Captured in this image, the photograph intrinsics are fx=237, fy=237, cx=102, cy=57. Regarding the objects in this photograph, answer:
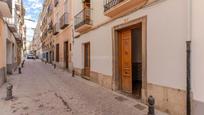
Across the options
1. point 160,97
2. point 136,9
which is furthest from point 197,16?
point 136,9

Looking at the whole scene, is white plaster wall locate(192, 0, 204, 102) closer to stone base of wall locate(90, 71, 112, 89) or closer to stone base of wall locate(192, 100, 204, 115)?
stone base of wall locate(192, 100, 204, 115)

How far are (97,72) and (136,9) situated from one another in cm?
502

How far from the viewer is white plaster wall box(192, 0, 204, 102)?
16.2 ft

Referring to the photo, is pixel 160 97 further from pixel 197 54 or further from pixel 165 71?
pixel 197 54

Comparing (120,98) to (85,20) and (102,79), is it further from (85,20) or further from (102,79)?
(85,20)

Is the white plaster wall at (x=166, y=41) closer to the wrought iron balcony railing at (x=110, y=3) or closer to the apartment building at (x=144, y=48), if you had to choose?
the apartment building at (x=144, y=48)

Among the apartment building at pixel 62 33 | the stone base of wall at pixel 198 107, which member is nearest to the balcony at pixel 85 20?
the apartment building at pixel 62 33

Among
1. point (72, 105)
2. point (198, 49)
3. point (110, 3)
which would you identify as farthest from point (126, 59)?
point (198, 49)

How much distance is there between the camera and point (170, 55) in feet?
19.7

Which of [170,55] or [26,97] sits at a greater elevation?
[170,55]

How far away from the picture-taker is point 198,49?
16.6 feet

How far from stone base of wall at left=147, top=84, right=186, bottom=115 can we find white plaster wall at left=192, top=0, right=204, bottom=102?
48 centimetres

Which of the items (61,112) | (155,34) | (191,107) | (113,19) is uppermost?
(113,19)

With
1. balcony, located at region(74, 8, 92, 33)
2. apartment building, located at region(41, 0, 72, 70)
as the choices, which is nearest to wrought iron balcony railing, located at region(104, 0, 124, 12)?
balcony, located at region(74, 8, 92, 33)
